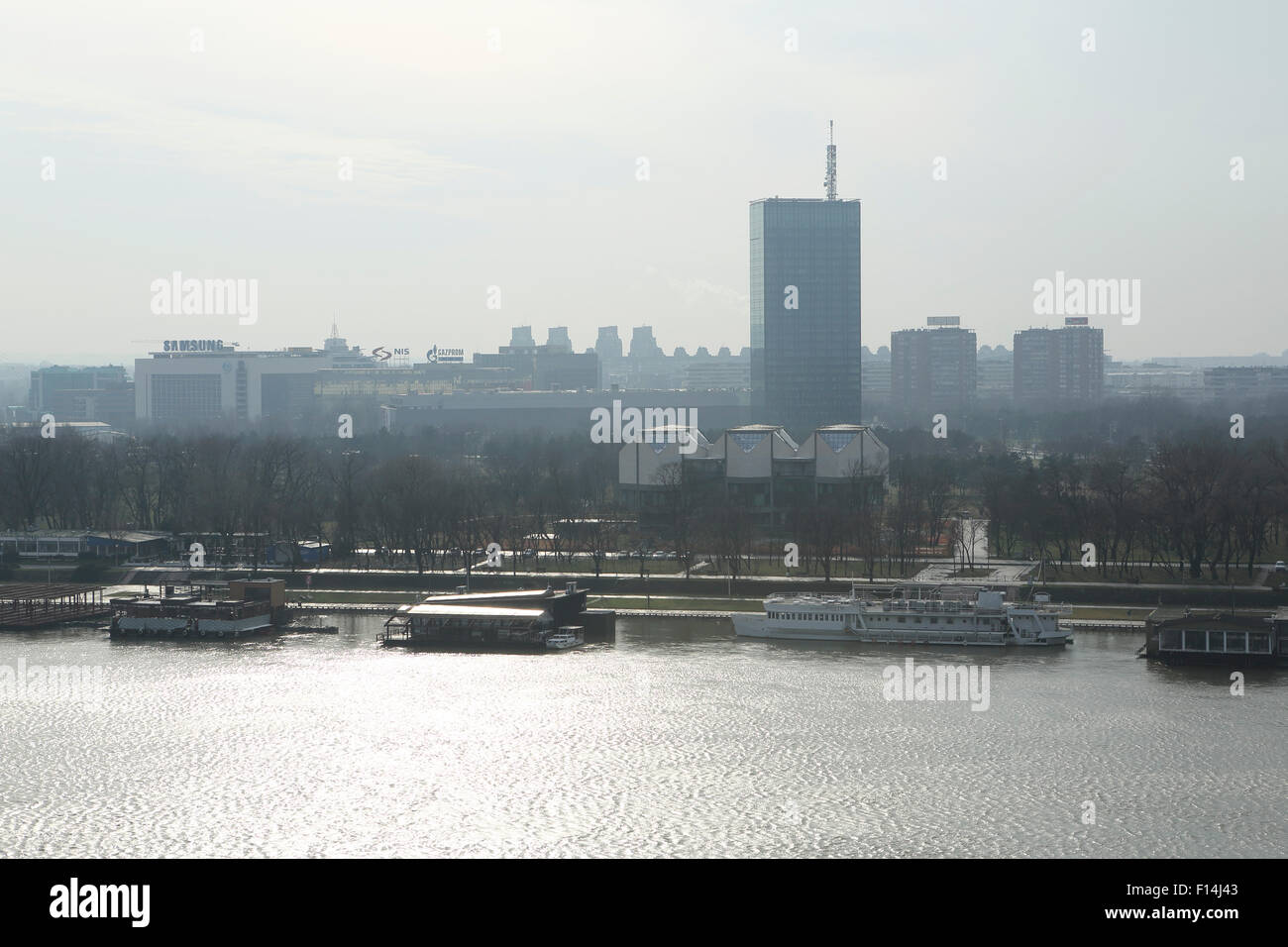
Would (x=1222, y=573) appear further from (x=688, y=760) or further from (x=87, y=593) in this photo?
(x=87, y=593)

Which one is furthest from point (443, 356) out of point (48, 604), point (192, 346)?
point (48, 604)

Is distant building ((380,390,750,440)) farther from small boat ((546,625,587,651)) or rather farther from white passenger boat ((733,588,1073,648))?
white passenger boat ((733,588,1073,648))

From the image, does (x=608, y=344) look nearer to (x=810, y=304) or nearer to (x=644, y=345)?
(x=644, y=345)

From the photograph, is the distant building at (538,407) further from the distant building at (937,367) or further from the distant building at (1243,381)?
the distant building at (1243,381)

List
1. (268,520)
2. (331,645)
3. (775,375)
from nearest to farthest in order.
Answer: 1. (331,645)
2. (268,520)
3. (775,375)

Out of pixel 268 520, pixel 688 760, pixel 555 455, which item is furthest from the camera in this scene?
pixel 555 455

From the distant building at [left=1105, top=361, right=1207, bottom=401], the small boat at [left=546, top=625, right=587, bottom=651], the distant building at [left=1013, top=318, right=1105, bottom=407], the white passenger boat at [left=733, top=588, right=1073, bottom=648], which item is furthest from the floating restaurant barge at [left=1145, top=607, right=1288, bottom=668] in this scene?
the distant building at [left=1105, top=361, right=1207, bottom=401]
